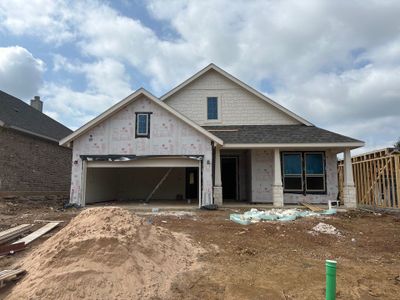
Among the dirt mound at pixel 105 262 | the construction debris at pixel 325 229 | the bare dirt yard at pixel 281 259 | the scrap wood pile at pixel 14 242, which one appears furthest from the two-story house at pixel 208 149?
the dirt mound at pixel 105 262

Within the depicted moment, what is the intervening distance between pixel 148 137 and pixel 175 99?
4321mm

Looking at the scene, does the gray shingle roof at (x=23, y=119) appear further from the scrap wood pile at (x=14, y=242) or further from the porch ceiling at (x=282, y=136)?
the porch ceiling at (x=282, y=136)

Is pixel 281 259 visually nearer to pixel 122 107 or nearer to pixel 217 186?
pixel 217 186

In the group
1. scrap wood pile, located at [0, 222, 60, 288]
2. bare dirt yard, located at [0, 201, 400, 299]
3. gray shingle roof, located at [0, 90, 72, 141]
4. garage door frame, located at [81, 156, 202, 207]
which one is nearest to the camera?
bare dirt yard, located at [0, 201, 400, 299]

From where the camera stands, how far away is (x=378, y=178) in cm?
1578

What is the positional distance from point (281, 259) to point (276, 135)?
397 inches

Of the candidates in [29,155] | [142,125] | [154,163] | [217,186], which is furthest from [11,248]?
[29,155]

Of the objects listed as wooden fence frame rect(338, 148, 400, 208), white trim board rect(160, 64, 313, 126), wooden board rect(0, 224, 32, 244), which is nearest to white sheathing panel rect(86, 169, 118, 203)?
white trim board rect(160, 64, 313, 126)

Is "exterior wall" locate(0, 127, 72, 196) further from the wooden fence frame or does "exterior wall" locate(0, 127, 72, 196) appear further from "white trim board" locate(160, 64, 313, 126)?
the wooden fence frame

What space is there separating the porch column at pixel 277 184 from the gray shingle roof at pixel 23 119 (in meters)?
12.7

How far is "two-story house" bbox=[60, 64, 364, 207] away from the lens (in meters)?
14.7

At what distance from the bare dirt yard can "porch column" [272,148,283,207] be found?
4199 millimetres

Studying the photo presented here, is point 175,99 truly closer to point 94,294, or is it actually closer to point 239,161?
point 239,161

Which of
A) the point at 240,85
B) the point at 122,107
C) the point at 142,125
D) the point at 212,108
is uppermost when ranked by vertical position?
the point at 240,85
